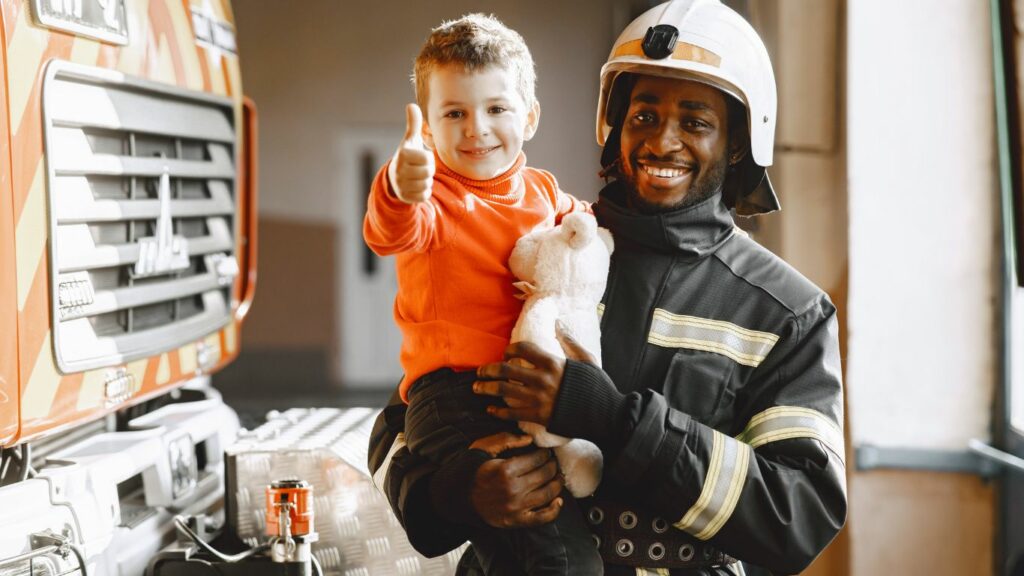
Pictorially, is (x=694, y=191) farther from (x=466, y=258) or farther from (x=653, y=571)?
(x=653, y=571)

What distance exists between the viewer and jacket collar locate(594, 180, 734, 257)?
208 cm

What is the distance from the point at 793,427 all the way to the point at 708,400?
162 mm

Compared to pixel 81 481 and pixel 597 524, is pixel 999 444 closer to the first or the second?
pixel 597 524

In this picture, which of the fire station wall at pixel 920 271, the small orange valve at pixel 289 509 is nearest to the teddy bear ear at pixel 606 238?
the small orange valve at pixel 289 509

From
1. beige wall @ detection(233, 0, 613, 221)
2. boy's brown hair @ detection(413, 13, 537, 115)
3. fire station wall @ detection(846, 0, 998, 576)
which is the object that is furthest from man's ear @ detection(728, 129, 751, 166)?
beige wall @ detection(233, 0, 613, 221)

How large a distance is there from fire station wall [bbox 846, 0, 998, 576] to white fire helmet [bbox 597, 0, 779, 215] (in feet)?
6.78

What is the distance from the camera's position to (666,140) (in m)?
2.07

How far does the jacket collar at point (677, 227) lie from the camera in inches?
81.8

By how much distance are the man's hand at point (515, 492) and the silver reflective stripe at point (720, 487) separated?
25 centimetres

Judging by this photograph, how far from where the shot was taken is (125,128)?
3.02 metres

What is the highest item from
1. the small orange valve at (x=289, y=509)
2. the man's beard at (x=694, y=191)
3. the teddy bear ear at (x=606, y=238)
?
the man's beard at (x=694, y=191)

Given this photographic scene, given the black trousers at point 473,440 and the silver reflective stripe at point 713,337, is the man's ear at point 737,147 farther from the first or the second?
the black trousers at point 473,440

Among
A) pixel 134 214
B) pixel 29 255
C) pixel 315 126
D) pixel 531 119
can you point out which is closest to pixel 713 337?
pixel 531 119

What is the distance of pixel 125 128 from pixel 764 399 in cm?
200
